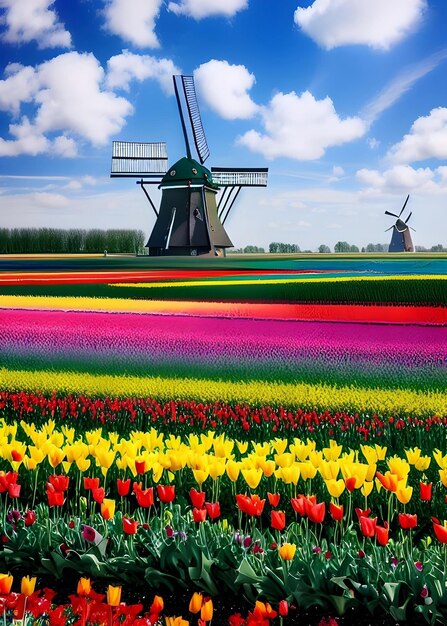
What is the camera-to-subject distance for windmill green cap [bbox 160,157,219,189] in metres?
38.6

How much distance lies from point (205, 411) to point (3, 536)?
272 centimetres

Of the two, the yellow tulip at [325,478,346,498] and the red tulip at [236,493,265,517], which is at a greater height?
the yellow tulip at [325,478,346,498]

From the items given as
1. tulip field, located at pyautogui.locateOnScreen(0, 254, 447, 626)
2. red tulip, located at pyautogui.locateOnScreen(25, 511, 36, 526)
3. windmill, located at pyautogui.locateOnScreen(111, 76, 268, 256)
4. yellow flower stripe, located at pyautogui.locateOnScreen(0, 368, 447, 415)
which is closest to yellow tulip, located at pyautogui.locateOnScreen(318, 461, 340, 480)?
tulip field, located at pyautogui.locateOnScreen(0, 254, 447, 626)

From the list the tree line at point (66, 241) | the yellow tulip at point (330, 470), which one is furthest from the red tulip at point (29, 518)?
the tree line at point (66, 241)

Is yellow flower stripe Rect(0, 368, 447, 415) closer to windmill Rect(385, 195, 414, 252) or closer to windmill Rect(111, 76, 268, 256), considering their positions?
windmill Rect(111, 76, 268, 256)

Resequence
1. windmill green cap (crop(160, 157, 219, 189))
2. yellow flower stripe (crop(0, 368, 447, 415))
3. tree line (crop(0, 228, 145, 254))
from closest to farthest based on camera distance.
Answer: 1. yellow flower stripe (crop(0, 368, 447, 415))
2. windmill green cap (crop(160, 157, 219, 189))
3. tree line (crop(0, 228, 145, 254))

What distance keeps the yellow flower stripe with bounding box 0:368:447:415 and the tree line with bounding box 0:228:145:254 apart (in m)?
64.4

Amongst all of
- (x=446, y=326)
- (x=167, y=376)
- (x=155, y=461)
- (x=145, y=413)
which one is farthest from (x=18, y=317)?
(x=155, y=461)

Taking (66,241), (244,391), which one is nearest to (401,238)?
(66,241)

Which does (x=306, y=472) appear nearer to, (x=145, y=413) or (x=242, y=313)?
(x=145, y=413)

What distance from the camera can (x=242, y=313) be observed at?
1286cm

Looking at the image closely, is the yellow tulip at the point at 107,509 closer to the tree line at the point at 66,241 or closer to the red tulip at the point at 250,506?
the red tulip at the point at 250,506

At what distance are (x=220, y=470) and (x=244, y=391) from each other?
3.24 m

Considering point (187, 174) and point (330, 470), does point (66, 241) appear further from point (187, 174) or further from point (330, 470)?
point (330, 470)
